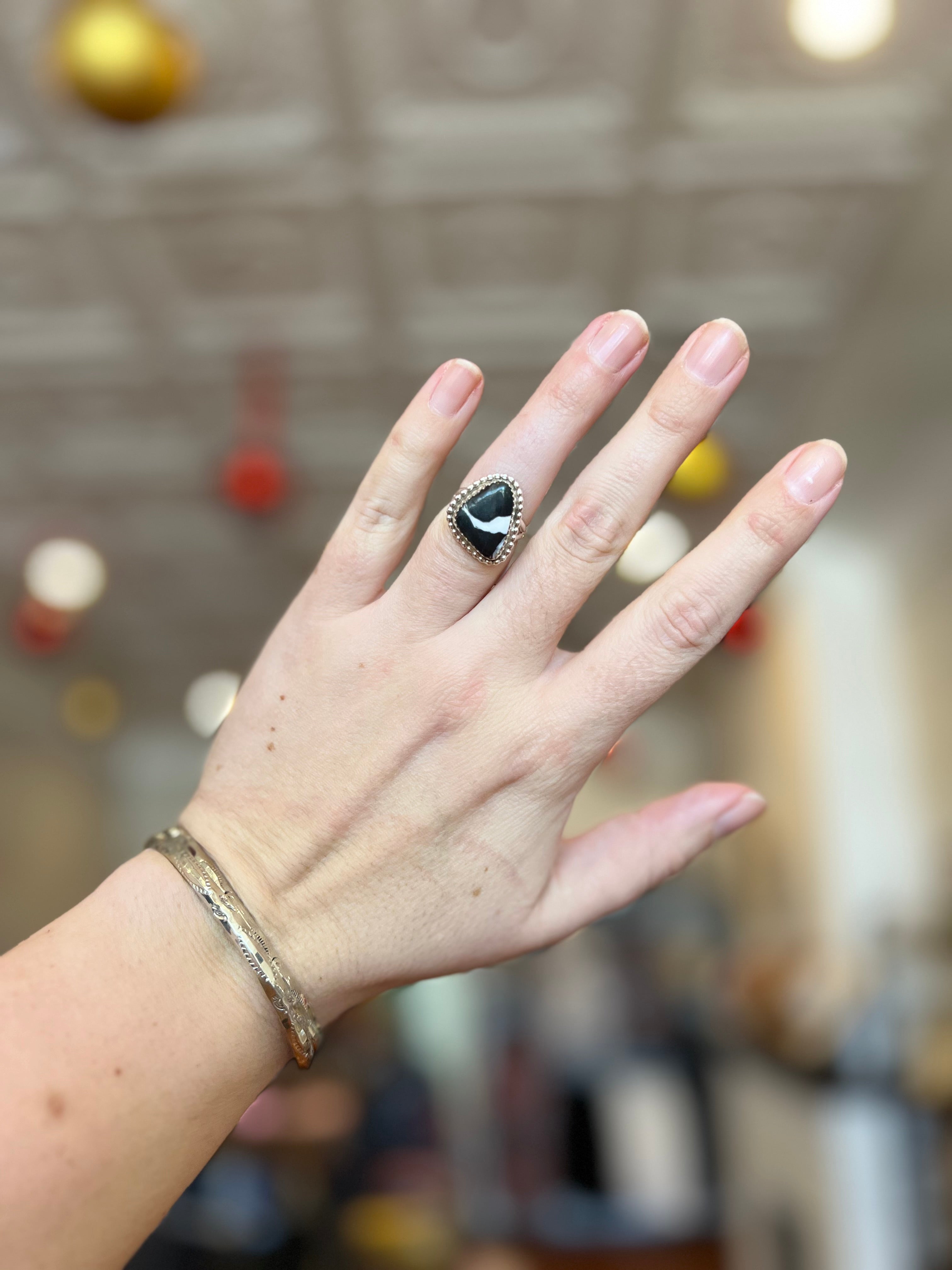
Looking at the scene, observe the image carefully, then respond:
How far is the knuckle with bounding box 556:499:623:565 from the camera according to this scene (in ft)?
1.46

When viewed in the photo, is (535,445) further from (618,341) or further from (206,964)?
(206,964)

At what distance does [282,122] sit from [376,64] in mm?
177

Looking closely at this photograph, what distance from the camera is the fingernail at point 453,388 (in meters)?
0.43

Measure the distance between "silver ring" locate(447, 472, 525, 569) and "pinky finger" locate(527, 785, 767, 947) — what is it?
16 cm

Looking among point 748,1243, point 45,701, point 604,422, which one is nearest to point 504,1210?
point 748,1243

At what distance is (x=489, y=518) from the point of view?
0.43 metres

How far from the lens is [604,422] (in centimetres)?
144

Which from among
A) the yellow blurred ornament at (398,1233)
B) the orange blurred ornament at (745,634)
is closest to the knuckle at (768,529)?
the orange blurred ornament at (745,634)

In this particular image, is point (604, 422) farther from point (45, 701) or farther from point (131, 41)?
point (45, 701)

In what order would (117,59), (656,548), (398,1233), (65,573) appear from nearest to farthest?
(117,59), (656,548), (398,1233), (65,573)

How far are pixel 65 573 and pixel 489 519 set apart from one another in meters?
2.74

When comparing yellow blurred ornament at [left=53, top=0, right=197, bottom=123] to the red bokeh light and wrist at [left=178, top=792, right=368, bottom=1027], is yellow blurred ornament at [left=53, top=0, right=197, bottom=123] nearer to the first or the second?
the red bokeh light

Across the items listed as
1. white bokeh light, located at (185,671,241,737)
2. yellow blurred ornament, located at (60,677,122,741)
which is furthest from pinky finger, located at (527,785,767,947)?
yellow blurred ornament, located at (60,677,122,741)

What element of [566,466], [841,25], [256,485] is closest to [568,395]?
[566,466]
